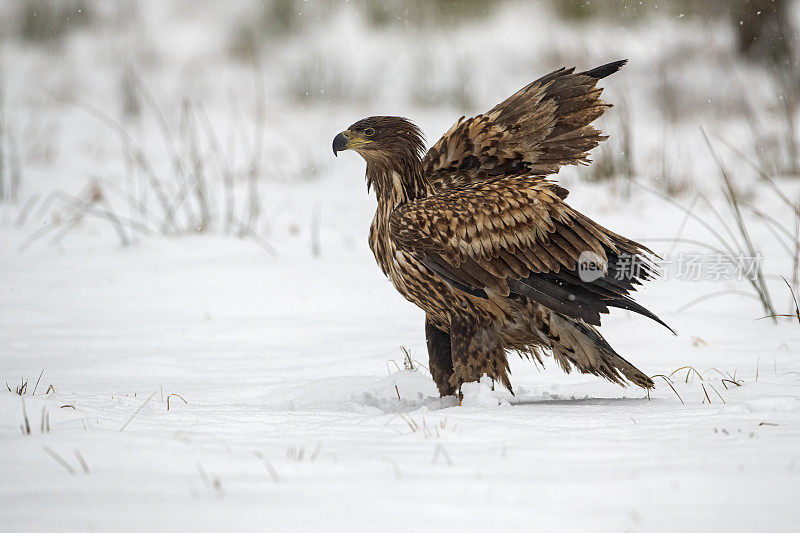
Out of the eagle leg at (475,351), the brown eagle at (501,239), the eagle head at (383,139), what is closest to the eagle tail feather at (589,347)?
the brown eagle at (501,239)

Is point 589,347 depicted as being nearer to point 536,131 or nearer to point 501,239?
point 501,239

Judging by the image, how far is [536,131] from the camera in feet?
11.4

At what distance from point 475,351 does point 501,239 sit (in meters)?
0.47

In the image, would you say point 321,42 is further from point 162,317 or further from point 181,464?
point 181,464

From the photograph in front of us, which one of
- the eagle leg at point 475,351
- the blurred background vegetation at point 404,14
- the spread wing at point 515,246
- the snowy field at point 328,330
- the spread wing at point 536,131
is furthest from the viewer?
the blurred background vegetation at point 404,14

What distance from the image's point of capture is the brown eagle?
319 centimetres

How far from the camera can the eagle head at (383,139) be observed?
3377mm

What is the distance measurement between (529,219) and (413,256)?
491mm

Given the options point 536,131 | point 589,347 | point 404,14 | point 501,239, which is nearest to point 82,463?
point 501,239

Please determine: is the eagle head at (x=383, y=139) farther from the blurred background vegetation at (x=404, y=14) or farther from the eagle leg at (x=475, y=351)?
the blurred background vegetation at (x=404, y=14)

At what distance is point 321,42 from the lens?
572 inches

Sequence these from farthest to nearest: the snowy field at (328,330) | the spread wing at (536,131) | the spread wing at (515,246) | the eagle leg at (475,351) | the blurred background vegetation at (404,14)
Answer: the blurred background vegetation at (404,14)
the spread wing at (536,131)
the eagle leg at (475,351)
the spread wing at (515,246)
the snowy field at (328,330)

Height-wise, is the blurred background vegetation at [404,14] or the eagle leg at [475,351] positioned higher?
the blurred background vegetation at [404,14]

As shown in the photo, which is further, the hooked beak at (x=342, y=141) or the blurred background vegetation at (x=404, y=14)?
the blurred background vegetation at (x=404, y=14)
